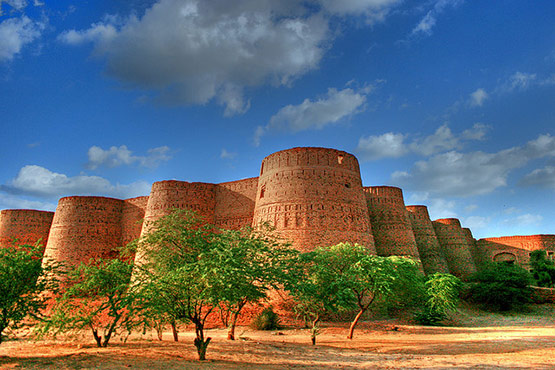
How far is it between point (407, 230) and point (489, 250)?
16499 millimetres

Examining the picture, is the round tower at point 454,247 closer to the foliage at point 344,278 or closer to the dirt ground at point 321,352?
the dirt ground at point 321,352

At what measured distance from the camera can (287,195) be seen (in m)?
19.0

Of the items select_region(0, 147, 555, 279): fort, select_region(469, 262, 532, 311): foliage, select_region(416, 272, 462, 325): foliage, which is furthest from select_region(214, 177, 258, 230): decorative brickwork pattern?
select_region(469, 262, 532, 311): foliage

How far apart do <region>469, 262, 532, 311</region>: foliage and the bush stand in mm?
14700

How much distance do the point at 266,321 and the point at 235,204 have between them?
9346 millimetres

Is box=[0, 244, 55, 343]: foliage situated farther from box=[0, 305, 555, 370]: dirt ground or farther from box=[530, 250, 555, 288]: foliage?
box=[530, 250, 555, 288]: foliage

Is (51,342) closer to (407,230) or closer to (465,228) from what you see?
(407,230)

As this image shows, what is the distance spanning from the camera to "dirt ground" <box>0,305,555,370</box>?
8.53 metres

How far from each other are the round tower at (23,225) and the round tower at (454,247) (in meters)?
32.8

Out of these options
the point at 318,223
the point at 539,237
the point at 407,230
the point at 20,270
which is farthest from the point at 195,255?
the point at 539,237

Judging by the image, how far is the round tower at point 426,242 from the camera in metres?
26.9

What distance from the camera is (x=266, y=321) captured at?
15.3 meters

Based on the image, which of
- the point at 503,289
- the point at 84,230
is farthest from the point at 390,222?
the point at 84,230

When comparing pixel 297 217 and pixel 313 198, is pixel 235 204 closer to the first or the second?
pixel 297 217
